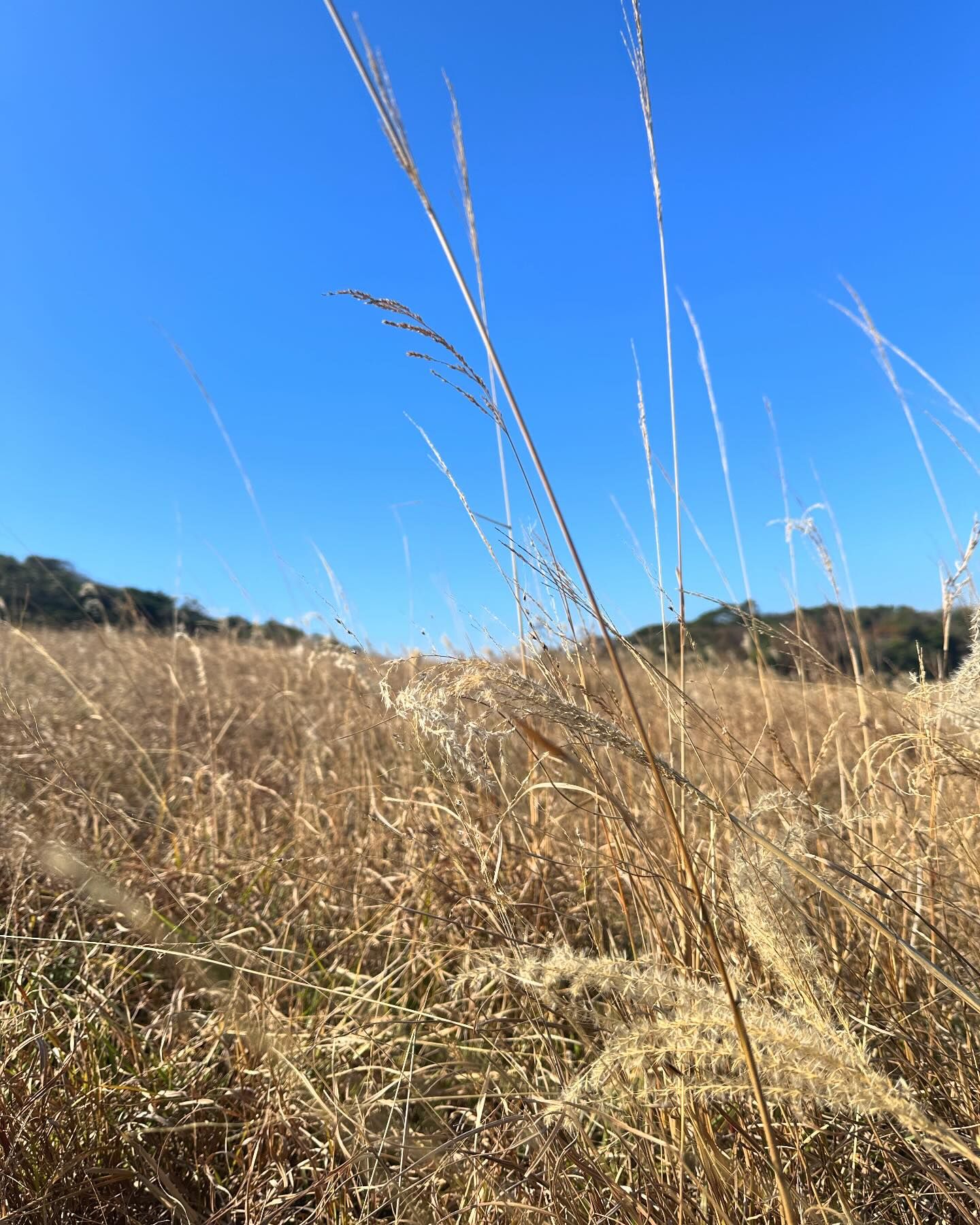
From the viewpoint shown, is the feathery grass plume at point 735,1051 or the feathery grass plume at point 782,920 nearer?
the feathery grass plume at point 735,1051

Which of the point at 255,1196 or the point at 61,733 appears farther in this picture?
the point at 61,733

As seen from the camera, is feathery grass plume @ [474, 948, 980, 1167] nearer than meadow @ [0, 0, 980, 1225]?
Yes

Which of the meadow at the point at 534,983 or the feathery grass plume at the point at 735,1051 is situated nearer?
the feathery grass plume at the point at 735,1051

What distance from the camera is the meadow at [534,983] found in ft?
2.37

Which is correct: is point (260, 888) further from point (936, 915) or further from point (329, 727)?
point (936, 915)

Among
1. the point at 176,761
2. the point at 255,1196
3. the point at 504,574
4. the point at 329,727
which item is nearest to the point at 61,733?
the point at 176,761

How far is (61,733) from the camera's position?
2820 millimetres

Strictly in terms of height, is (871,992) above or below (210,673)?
below

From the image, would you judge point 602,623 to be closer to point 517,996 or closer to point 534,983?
point 534,983

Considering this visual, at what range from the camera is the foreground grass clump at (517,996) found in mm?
756

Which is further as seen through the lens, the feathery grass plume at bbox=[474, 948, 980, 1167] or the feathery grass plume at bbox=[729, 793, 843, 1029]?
the feathery grass plume at bbox=[729, 793, 843, 1029]

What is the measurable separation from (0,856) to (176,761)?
36.5 inches

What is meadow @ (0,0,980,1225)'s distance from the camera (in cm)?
72

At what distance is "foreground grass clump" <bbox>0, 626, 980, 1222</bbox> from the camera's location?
0.76 meters
